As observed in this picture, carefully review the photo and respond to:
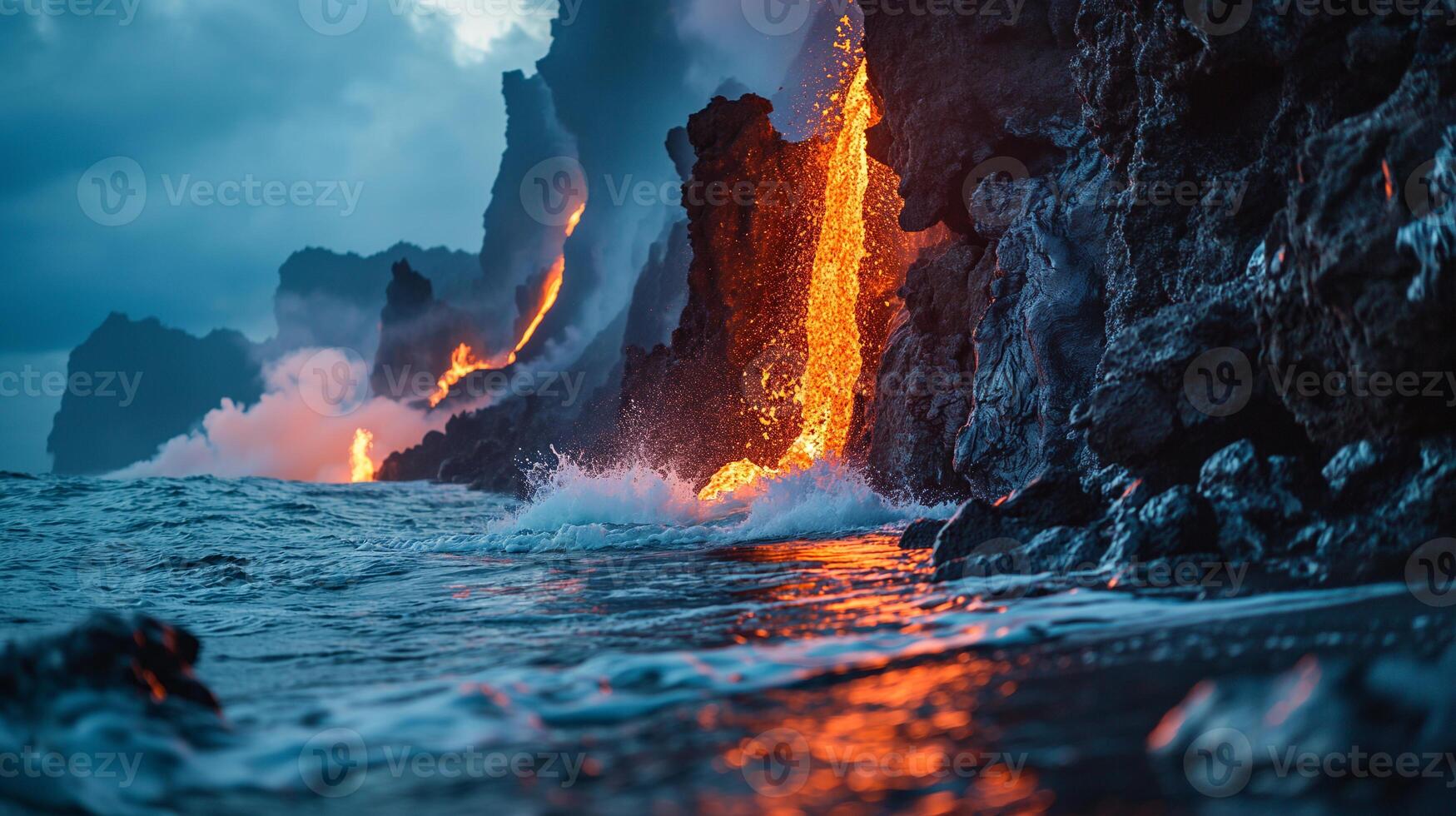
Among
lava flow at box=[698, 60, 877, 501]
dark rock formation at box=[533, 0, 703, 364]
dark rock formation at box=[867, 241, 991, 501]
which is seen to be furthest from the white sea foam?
dark rock formation at box=[533, 0, 703, 364]

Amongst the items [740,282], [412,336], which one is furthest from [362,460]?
[740,282]

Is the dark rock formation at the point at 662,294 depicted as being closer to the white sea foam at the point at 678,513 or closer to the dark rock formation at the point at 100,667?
the white sea foam at the point at 678,513

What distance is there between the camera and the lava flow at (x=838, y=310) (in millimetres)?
21219

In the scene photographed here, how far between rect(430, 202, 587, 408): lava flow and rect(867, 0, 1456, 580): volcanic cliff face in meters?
102

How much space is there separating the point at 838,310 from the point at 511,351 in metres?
103

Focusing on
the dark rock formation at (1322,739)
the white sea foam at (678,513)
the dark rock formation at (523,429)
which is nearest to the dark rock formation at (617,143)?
the dark rock formation at (523,429)

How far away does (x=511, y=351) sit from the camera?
12062 centimetres

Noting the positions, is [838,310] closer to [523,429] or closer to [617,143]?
[523,429]

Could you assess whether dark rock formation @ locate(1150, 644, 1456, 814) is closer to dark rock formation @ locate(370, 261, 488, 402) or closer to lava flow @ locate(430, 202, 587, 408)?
lava flow @ locate(430, 202, 587, 408)

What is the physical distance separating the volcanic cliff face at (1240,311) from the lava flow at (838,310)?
844 cm

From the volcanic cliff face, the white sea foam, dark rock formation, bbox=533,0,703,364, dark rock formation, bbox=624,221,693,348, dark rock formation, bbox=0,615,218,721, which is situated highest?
dark rock formation, bbox=533,0,703,364

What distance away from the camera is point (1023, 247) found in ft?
44.7

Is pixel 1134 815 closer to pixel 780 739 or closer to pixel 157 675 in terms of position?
pixel 780 739

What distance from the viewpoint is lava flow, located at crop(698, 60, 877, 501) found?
69.6 ft
